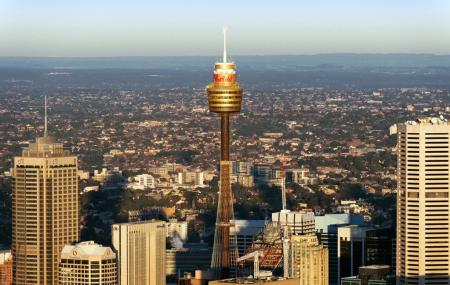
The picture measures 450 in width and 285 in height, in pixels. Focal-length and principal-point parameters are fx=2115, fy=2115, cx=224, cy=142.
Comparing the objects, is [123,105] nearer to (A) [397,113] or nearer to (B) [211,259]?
(A) [397,113]

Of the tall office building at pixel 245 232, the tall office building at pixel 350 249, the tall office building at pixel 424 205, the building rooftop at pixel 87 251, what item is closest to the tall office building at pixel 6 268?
the building rooftop at pixel 87 251

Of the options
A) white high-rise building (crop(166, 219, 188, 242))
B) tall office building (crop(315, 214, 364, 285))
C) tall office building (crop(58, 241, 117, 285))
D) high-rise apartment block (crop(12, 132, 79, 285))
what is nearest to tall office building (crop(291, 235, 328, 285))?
tall office building (crop(315, 214, 364, 285))

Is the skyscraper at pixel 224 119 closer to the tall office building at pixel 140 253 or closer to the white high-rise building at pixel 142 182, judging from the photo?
the tall office building at pixel 140 253

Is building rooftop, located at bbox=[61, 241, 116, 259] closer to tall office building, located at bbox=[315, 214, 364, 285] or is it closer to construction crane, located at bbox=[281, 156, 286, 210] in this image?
tall office building, located at bbox=[315, 214, 364, 285]

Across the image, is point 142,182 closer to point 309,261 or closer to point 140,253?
Answer: point 140,253

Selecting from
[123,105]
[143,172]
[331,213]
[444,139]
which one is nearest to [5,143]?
[143,172]
